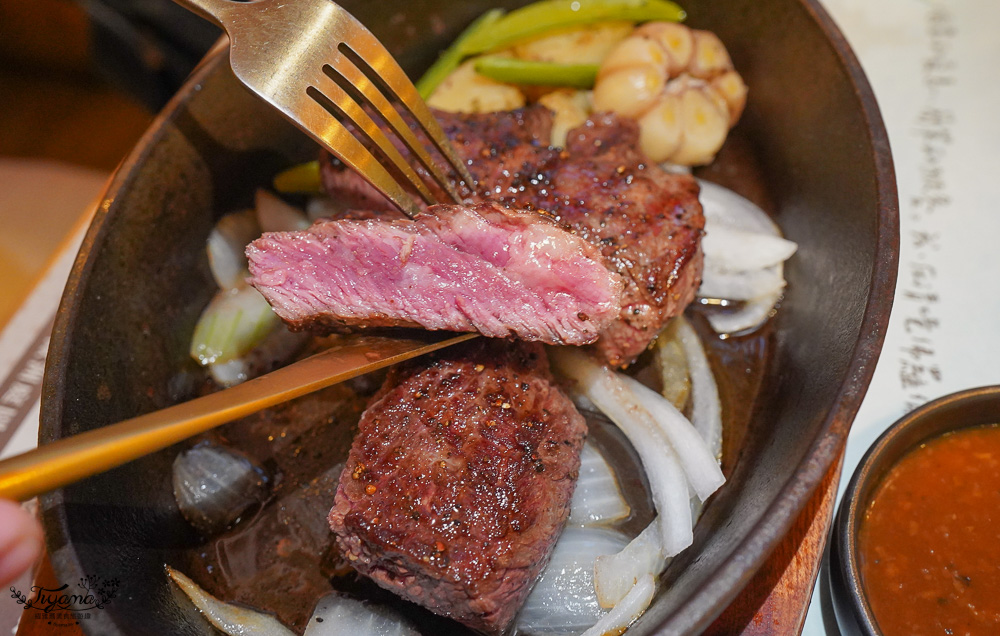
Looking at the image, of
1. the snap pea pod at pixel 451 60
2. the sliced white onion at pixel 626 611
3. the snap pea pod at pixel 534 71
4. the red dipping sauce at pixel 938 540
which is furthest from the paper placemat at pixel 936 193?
the snap pea pod at pixel 451 60

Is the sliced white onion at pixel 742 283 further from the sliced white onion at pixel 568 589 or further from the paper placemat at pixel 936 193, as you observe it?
the sliced white onion at pixel 568 589

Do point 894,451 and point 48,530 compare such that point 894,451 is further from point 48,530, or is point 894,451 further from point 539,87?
point 48,530

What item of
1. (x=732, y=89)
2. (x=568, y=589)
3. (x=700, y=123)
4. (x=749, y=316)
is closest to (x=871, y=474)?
(x=749, y=316)

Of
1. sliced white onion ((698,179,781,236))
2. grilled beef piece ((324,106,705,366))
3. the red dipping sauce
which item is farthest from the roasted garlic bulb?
the red dipping sauce

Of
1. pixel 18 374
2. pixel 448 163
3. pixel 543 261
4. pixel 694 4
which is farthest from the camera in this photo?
pixel 694 4

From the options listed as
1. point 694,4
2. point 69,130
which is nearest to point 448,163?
point 694,4

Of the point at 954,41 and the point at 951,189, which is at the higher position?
the point at 954,41

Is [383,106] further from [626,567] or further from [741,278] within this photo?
[626,567]
